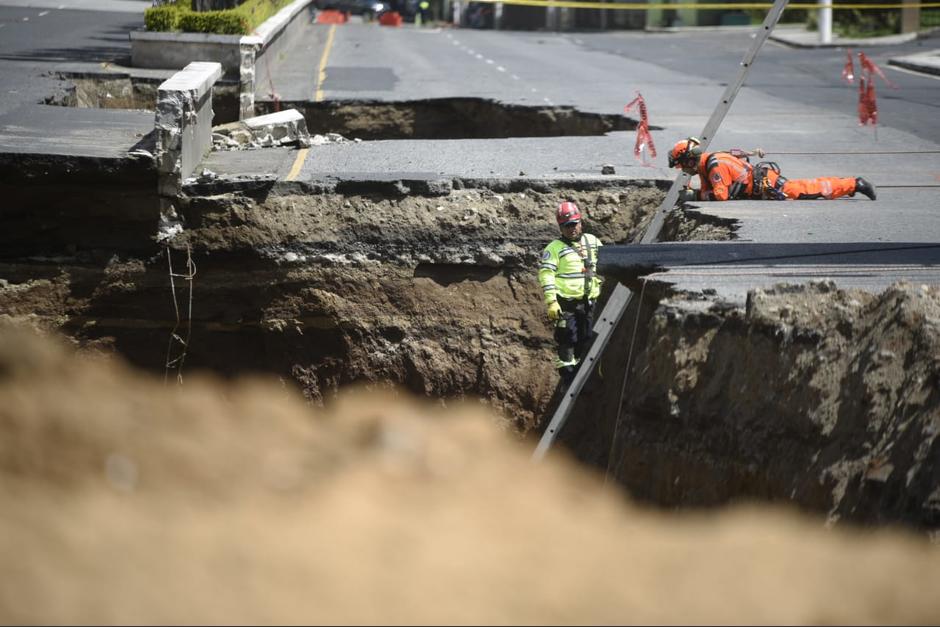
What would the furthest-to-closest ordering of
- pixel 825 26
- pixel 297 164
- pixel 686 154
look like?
pixel 825 26
pixel 297 164
pixel 686 154

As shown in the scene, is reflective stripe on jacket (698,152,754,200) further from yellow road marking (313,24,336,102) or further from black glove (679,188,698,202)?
yellow road marking (313,24,336,102)

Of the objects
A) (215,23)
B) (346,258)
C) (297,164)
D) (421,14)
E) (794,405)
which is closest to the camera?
(794,405)

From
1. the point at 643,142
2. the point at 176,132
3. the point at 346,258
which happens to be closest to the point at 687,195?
the point at 643,142

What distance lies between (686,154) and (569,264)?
4.60 feet

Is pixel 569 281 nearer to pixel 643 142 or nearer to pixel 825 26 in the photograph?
pixel 643 142

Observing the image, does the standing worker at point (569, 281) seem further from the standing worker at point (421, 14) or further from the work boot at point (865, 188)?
the standing worker at point (421, 14)

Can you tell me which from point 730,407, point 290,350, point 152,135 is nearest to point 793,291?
point 730,407

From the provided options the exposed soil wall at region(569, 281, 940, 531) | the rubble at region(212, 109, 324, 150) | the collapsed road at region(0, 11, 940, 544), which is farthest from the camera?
the rubble at region(212, 109, 324, 150)

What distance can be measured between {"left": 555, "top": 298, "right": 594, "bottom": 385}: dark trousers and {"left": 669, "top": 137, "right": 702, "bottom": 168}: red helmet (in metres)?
1.47

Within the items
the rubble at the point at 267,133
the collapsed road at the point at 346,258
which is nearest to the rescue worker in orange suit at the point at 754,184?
the collapsed road at the point at 346,258

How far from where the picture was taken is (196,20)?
1681cm

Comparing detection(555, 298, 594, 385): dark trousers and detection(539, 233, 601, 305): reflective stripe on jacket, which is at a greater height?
detection(539, 233, 601, 305): reflective stripe on jacket

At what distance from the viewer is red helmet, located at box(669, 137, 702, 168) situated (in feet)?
29.5

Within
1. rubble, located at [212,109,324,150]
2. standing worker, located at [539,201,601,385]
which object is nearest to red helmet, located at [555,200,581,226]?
standing worker, located at [539,201,601,385]
